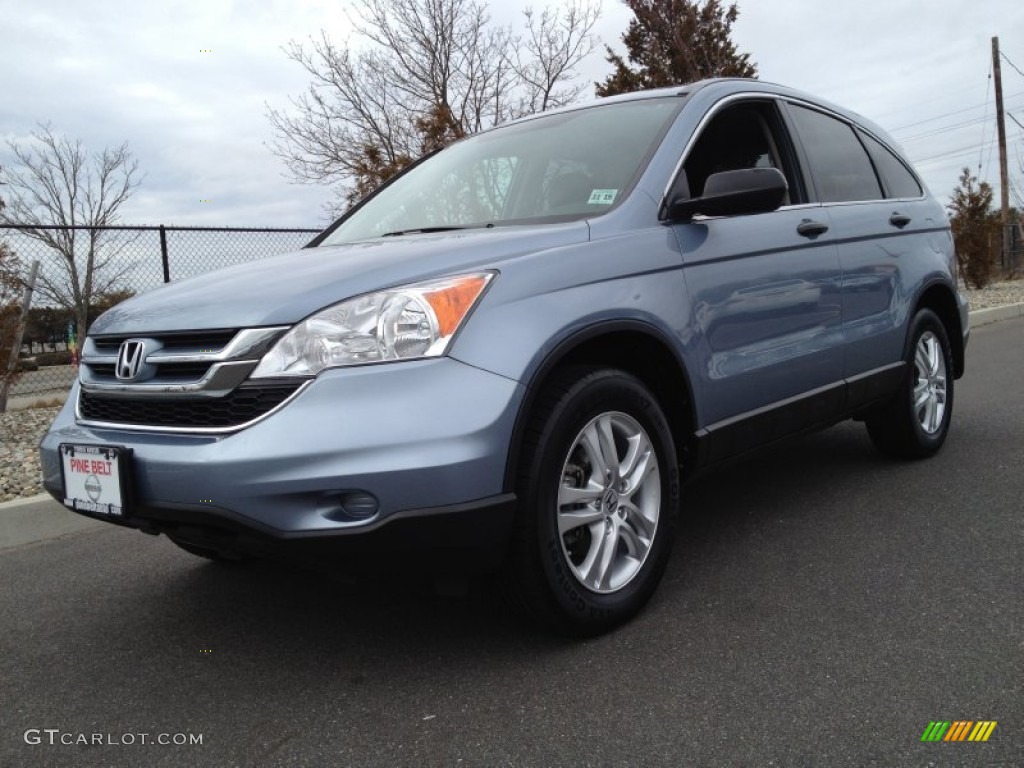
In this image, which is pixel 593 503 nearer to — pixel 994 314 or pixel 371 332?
pixel 371 332

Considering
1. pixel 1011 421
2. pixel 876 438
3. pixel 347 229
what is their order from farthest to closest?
pixel 1011 421
pixel 876 438
pixel 347 229

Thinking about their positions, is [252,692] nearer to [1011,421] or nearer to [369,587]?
[369,587]

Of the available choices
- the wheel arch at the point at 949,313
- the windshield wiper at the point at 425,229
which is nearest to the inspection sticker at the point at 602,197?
the windshield wiper at the point at 425,229

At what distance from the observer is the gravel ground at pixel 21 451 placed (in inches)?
191

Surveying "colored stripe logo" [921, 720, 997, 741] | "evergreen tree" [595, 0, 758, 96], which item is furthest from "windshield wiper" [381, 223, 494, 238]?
"evergreen tree" [595, 0, 758, 96]

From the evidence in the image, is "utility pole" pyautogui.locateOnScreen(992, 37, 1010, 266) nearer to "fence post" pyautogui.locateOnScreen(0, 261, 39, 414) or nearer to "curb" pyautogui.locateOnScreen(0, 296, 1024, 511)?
"curb" pyautogui.locateOnScreen(0, 296, 1024, 511)

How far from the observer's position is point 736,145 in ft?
11.8

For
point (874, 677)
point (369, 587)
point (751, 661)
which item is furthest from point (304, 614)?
point (874, 677)

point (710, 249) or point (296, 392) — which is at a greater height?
point (710, 249)

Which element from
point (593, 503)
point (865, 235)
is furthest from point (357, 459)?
point (865, 235)

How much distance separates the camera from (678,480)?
2875 mm

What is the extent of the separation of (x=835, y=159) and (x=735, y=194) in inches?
60.1

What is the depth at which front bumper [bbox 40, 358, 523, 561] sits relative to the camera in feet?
6.96

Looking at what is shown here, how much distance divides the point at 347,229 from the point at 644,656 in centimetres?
218
